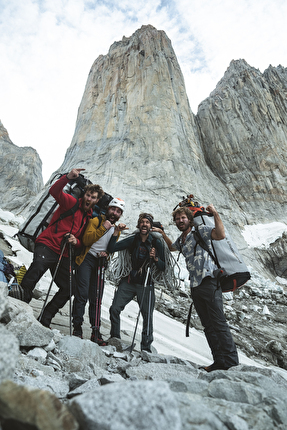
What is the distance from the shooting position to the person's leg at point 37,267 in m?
2.65

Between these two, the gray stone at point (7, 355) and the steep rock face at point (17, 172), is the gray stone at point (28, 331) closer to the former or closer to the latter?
the gray stone at point (7, 355)

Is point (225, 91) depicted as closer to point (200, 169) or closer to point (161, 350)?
point (200, 169)

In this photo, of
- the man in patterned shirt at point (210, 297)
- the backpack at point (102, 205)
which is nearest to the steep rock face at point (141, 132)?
the backpack at point (102, 205)

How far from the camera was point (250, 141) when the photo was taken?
22.8 meters

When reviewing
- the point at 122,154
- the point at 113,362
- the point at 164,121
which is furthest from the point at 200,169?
the point at 113,362

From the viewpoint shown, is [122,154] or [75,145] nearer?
[122,154]

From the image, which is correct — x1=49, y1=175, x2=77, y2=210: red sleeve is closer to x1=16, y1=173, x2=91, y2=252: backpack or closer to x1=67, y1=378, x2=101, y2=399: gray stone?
x1=16, y1=173, x2=91, y2=252: backpack

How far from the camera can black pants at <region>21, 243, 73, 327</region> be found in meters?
2.67

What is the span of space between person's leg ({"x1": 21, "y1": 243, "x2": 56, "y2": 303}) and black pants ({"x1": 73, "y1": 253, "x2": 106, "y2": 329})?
0.45m

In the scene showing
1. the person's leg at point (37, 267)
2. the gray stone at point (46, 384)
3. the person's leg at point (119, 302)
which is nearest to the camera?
the gray stone at point (46, 384)

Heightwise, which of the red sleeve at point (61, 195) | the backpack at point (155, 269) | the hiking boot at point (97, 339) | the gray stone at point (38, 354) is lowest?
the hiking boot at point (97, 339)

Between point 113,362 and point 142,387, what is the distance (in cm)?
171

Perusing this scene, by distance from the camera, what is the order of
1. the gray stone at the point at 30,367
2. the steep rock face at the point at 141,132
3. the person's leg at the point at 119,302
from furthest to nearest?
1. the steep rock face at the point at 141,132
2. the person's leg at the point at 119,302
3. the gray stone at the point at 30,367

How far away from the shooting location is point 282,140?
23453mm
